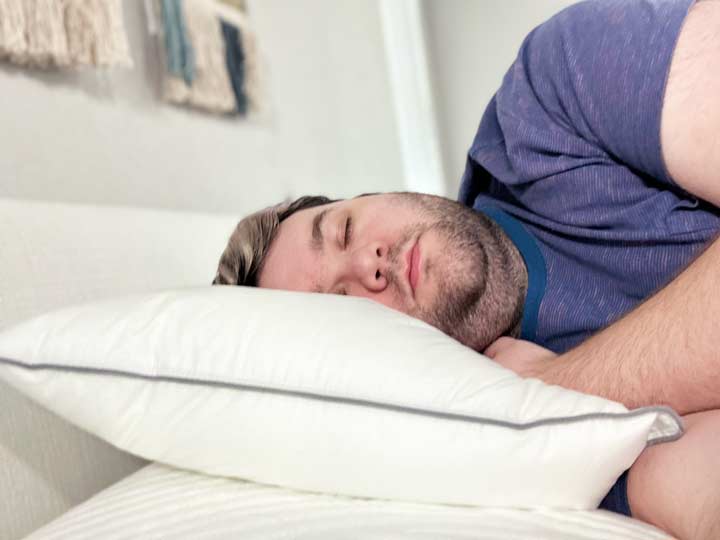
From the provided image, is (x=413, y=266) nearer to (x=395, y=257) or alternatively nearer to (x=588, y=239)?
(x=395, y=257)

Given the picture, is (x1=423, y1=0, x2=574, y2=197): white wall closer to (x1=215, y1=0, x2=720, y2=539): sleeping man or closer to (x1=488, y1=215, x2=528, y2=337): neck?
(x1=215, y1=0, x2=720, y2=539): sleeping man

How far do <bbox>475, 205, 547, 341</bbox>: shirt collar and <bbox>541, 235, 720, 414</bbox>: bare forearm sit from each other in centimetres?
28

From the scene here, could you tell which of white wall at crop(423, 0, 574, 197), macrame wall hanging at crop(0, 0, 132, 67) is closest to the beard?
macrame wall hanging at crop(0, 0, 132, 67)

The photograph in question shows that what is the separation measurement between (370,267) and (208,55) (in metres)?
0.85

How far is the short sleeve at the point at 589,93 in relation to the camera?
899 millimetres

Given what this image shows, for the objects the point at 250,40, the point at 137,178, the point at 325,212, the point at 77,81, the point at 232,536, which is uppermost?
the point at 250,40

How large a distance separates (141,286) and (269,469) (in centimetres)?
52

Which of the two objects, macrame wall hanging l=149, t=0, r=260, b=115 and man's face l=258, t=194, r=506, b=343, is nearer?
man's face l=258, t=194, r=506, b=343

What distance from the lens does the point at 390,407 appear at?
0.66 m

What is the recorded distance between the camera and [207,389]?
2.33 feet

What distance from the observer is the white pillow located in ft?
2.10

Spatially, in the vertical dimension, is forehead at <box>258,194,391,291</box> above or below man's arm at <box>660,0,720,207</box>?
below

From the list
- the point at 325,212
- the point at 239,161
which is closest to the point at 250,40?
the point at 239,161

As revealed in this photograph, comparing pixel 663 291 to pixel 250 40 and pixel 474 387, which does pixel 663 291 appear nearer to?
pixel 474 387
